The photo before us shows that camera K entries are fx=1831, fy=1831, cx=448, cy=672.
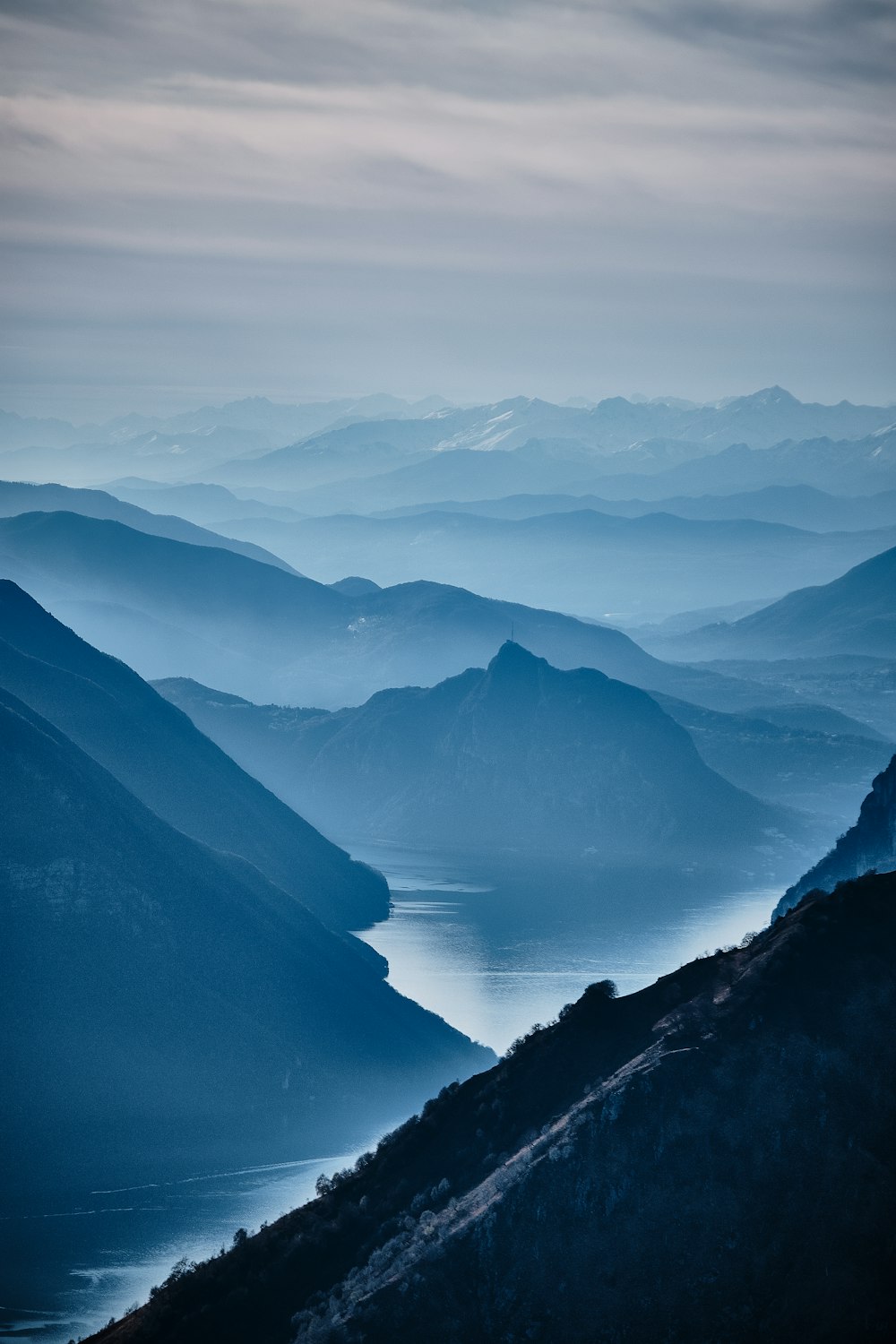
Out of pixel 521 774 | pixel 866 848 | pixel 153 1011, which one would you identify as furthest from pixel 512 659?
pixel 153 1011

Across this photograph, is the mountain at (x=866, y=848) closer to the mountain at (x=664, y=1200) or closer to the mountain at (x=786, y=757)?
the mountain at (x=664, y=1200)

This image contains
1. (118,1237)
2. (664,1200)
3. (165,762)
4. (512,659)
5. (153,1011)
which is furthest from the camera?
(512,659)

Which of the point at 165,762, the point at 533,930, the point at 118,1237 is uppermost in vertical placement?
the point at 165,762

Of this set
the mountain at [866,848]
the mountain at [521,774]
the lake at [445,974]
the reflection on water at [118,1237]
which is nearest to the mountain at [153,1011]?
the reflection on water at [118,1237]

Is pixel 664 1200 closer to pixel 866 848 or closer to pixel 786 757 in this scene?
pixel 866 848

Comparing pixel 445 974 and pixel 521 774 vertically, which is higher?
pixel 521 774

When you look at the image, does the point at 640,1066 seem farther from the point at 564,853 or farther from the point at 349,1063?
the point at 564,853

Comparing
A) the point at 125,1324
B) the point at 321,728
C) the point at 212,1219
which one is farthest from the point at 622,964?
the point at 321,728
